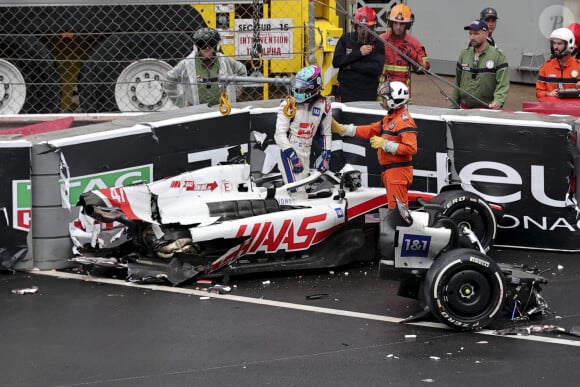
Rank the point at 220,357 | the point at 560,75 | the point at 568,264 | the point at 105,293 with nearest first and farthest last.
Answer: the point at 220,357 < the point at 105,293 < the point at 568,264 < the point at 560,75

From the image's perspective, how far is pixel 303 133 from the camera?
460 inches

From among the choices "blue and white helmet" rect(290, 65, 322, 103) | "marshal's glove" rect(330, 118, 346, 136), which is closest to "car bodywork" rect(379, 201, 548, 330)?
"marshal's glove" rect(330, 118, 346, 136)

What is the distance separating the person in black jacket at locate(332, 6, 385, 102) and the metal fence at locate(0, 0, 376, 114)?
2.92 ft

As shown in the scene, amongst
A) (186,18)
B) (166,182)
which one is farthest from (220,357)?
(186,18)

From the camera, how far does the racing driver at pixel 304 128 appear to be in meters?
11.5

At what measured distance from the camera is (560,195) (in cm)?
1156

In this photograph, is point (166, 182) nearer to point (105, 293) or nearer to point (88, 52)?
point (105, 293)

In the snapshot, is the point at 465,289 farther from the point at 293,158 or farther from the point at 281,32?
the point at 281,32

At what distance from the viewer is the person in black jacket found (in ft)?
46.3

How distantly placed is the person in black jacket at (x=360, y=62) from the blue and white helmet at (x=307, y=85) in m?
2.62

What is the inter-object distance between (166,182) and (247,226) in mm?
903

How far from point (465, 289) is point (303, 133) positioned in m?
3.15

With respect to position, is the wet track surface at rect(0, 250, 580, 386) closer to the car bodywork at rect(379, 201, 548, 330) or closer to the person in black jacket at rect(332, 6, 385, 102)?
the car bodywork at rect(379, 201, 548, 330)

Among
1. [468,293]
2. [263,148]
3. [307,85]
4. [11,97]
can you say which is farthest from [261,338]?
[11,97]
